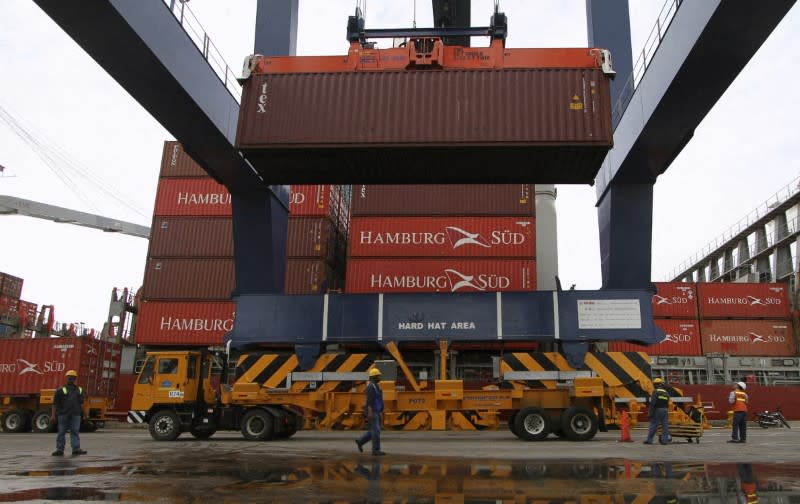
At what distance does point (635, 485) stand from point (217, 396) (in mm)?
9553

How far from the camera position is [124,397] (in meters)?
22.3

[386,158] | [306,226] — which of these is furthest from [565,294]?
[306,226]

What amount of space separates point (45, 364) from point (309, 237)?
923 centimetres

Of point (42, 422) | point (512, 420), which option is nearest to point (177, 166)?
point (42, 422)

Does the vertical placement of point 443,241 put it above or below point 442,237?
below

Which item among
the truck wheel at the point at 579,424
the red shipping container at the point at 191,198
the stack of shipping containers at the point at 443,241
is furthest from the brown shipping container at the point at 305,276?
the truck wheel at the point at 579,424

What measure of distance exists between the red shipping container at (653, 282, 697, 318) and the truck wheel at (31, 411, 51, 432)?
2353 centimetres

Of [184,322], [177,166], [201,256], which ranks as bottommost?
[184,322]

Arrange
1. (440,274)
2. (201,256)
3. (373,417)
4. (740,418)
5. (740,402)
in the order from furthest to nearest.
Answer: (201,256) → (440,274) → (740,402) → (740,418) → (373,417)

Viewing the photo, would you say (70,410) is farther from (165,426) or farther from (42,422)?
(42,422)

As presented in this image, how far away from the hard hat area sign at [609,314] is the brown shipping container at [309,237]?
1121 cm

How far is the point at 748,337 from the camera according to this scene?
26516mm

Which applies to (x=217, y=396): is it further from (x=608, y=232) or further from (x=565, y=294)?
(x=608, y=232)

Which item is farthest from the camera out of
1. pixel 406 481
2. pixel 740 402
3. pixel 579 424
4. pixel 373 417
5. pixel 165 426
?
pixel 165 426
